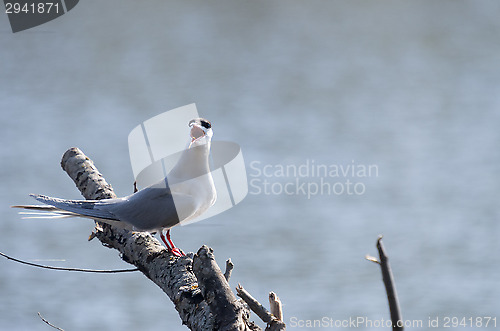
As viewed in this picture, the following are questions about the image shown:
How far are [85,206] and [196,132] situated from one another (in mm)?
530

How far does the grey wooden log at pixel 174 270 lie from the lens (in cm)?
196

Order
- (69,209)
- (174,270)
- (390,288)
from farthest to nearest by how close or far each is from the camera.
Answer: (69,209) → (174,270) → (390,288)

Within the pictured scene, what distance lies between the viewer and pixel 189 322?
2176mm

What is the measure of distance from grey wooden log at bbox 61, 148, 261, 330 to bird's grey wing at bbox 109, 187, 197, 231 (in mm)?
95

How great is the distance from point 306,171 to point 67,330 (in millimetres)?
2572

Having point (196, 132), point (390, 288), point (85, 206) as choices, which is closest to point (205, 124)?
point (196, 132)

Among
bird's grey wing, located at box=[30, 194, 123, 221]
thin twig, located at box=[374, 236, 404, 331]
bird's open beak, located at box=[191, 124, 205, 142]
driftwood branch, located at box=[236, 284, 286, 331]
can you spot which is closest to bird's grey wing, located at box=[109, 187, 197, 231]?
bird's grey wing, located at box=[30, 194, 123, 221]

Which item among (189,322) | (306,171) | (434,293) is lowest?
(189,322)

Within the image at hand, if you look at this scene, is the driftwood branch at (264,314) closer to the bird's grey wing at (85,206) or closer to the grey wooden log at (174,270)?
the grey wooden log at (174,270)

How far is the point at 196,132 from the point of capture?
8.85 feet

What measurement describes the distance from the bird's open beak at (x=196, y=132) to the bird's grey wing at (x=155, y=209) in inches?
9.5

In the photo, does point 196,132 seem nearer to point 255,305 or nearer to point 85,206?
point 85,206

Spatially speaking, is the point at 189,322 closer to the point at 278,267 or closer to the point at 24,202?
→ the point at 278,267

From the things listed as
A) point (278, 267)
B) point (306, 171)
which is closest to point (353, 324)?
point (278, 267)
